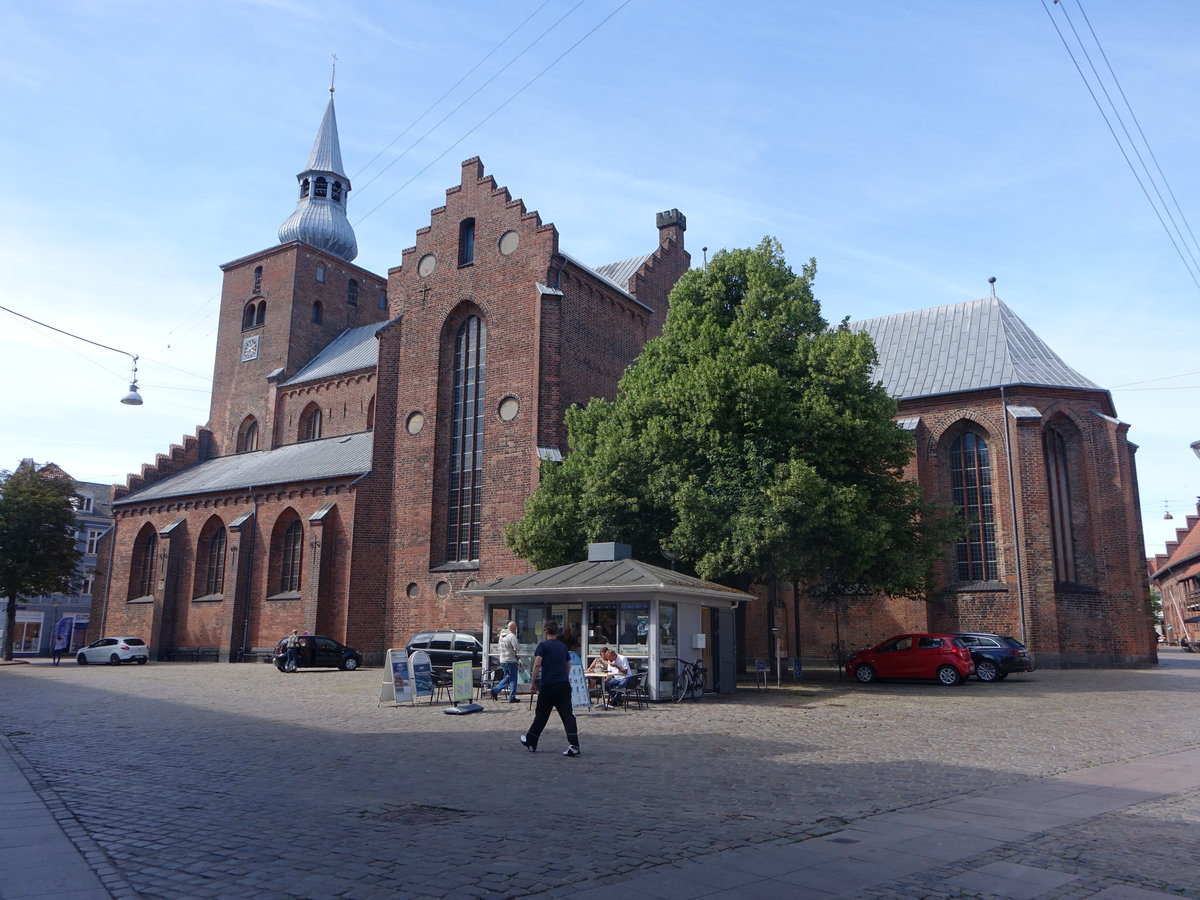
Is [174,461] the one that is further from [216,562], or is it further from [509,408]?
[509,408]

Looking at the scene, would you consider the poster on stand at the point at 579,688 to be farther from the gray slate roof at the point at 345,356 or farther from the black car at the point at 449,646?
the gray slate roof at the point at 345,356

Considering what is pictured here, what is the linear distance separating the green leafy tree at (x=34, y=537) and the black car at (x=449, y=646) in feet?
82.8

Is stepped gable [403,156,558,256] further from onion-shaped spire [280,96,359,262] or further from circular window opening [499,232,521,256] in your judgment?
onion-shaped spire [280,96,359,262]

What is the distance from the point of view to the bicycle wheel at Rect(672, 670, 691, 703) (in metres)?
19.4

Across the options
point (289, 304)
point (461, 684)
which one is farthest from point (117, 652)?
point (461, 684)

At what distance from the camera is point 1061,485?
35.5m

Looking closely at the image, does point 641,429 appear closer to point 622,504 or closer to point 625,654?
point 622,504

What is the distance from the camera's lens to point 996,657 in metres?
26.0

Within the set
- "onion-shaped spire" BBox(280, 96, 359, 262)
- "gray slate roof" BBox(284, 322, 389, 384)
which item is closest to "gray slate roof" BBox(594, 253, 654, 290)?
"gray slate roof" BBox(284, 322, 389, 384)

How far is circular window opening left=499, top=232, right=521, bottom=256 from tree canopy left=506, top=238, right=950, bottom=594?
8.59m

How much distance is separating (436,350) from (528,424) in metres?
5.90

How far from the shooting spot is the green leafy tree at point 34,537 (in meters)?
43.0

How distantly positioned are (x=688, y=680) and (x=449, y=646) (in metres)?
11.5

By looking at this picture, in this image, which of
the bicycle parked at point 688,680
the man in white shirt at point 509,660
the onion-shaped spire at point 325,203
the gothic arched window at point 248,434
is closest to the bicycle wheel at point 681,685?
the bicycle parked at point 688,680
